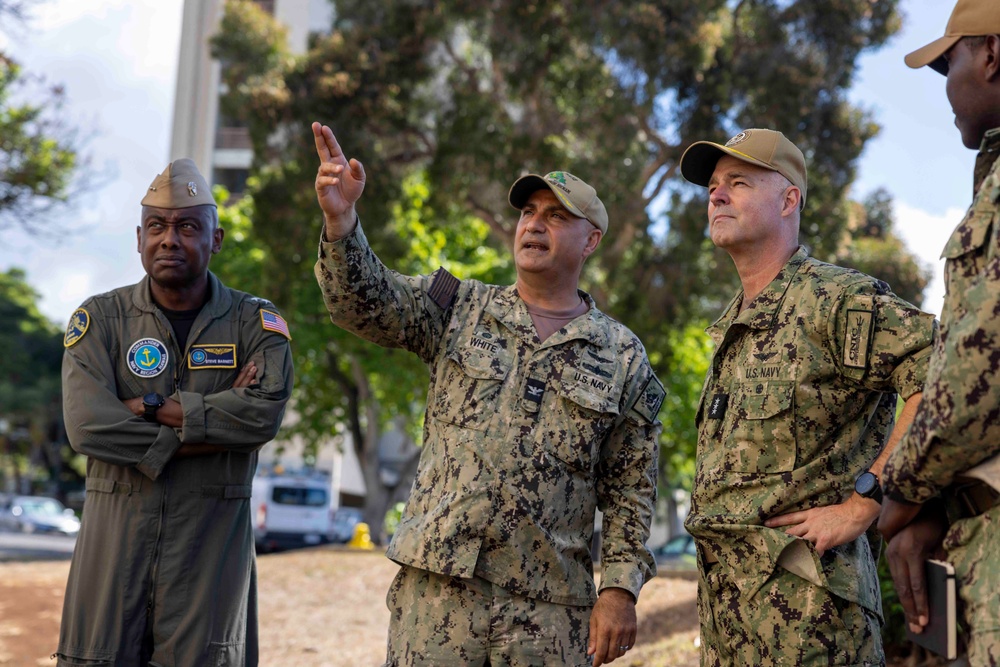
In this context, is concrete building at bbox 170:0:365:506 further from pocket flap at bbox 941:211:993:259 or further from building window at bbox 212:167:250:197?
pocket flap at bbox 941:211:993:259

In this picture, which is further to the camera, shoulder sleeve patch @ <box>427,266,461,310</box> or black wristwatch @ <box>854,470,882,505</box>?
shoulder sleeve patch @ <box>427,266,461,310</box>

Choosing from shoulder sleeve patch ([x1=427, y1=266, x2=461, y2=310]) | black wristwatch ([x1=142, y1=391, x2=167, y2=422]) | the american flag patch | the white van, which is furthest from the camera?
the white van

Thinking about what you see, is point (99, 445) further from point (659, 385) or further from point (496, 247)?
point (496, 247)

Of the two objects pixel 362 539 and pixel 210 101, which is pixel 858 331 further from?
pixel 210 101

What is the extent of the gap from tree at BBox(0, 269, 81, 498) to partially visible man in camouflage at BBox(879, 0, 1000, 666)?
46783 mm

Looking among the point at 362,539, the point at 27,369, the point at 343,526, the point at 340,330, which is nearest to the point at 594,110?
the point at 340,330

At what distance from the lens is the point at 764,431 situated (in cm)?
321

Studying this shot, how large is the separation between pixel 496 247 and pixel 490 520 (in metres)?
22.0

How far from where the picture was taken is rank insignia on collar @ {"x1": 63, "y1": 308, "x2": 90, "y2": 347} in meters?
4.30

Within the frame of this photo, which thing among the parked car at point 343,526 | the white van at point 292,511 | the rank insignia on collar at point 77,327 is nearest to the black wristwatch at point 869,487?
the rank insignia on collar at point 77,327

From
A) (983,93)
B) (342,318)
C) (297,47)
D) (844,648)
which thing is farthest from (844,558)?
(297,47)

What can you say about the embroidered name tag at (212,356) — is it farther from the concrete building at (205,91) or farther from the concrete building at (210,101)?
the concrete building at (205,91)

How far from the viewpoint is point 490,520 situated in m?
3.62

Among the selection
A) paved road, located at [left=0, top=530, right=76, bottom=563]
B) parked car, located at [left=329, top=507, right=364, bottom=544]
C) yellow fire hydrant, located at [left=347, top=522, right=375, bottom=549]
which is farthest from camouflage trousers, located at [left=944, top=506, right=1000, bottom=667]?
parked car, located at [left=329, top=507, right=364, bottom=544]
